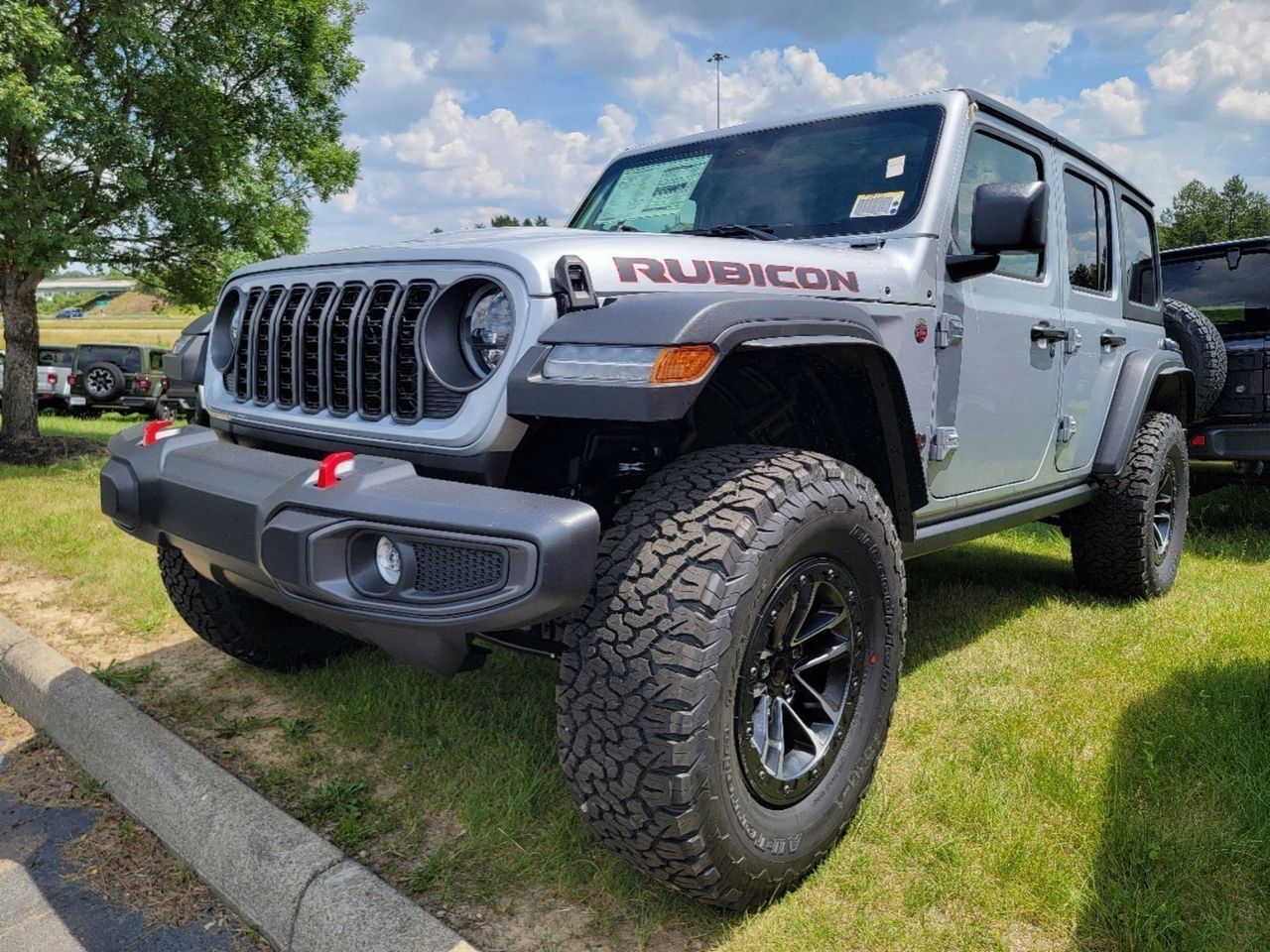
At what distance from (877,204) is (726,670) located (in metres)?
1.79

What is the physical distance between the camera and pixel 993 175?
10.9 ft

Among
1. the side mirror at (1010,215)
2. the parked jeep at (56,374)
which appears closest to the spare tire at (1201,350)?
the side mirror at (1010,215)

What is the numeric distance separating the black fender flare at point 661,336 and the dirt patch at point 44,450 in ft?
30.1

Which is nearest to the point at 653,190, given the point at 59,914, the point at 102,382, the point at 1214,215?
the point at 59,914

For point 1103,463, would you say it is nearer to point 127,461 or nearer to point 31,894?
point 127,461

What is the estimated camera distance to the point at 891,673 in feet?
7.91

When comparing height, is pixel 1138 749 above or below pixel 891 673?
below

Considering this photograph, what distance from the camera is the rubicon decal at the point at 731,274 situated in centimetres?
213

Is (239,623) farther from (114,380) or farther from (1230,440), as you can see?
(114,380)

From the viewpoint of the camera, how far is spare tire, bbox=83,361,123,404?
696 inches

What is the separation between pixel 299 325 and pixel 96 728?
4.90ft

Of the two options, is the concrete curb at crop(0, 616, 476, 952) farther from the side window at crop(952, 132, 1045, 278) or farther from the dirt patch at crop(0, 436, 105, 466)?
the dirt patch at crop(0, 436, 105, 466)

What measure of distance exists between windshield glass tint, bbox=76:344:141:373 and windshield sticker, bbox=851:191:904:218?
18.2 m

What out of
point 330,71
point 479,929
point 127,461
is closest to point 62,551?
point 127,461
